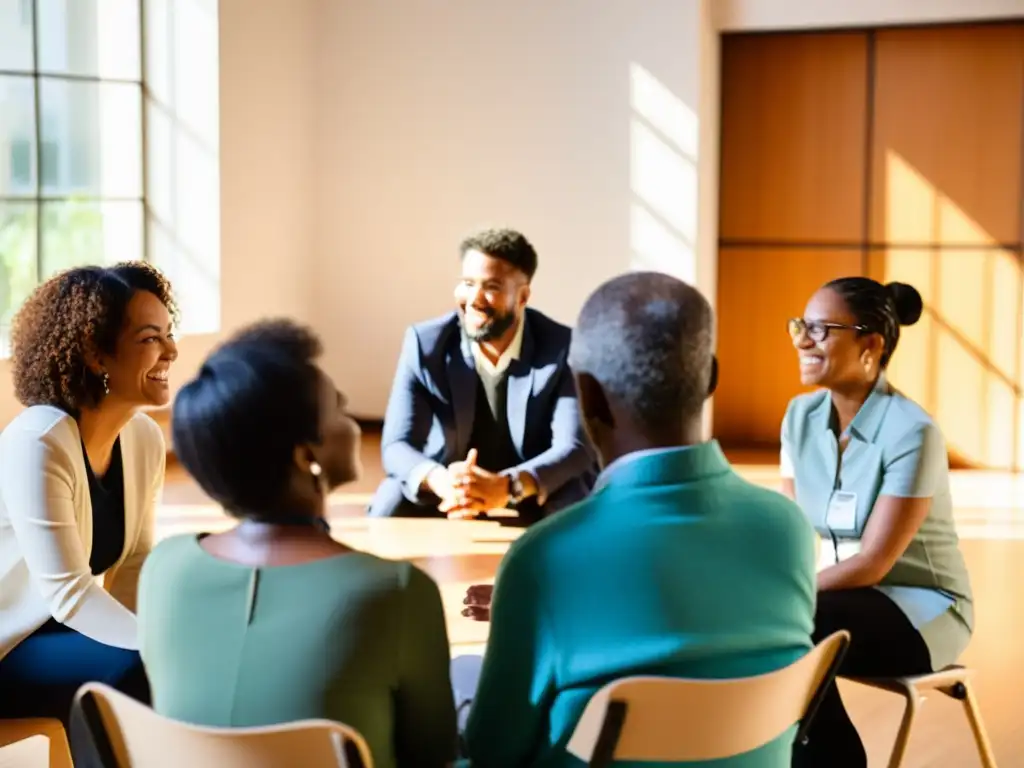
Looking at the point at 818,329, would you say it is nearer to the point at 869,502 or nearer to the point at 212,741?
the point at 869,502

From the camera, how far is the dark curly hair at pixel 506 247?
406 cm

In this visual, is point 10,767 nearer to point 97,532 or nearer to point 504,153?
point 97,532

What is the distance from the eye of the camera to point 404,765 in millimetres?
1706

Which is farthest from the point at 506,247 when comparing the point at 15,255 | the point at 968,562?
the point at 15,255

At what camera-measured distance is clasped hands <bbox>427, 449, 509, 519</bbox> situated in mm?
3227

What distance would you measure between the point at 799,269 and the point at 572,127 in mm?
1587

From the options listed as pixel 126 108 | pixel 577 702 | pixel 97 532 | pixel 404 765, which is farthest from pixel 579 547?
pixel 126 108

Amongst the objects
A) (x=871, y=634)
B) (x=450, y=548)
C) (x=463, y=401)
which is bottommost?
(x=871, y=634)

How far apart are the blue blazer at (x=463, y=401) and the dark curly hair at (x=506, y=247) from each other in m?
0.18

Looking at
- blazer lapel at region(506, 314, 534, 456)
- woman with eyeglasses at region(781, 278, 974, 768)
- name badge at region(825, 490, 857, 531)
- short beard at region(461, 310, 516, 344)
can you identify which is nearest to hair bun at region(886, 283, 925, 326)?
woman with eyeglasses at region(781, 278, 974, 768)

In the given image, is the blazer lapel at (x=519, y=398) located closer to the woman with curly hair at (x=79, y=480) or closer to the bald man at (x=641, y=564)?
the woman with curly hair at (x=79, y=480)

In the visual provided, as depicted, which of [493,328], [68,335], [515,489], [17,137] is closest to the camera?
[68,335]

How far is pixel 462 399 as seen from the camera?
3885mm

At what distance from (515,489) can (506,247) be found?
3.07 ft
